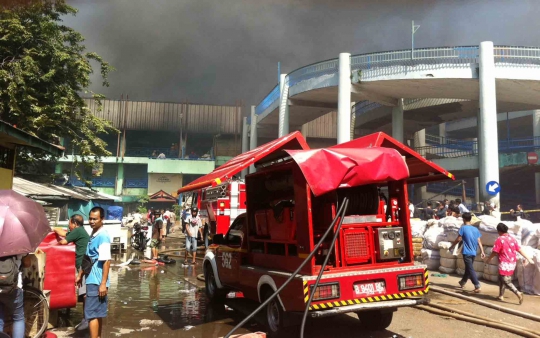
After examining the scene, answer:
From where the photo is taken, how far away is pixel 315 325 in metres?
6.20

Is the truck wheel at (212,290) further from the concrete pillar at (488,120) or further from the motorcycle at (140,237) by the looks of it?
the concrete pillar at (488,120)

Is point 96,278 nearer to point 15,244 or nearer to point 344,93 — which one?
point 15,244

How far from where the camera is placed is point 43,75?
18125 millimetres

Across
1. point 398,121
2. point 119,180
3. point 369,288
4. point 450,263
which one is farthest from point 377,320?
point 119,180

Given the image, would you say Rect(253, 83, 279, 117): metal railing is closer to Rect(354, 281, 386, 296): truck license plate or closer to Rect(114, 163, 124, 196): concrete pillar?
Rect(114, 163, 124, 196): concrete pillar

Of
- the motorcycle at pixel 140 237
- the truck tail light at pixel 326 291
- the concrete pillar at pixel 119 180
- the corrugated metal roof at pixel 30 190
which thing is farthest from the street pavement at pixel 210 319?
the concrete pillar at pixel 119 180

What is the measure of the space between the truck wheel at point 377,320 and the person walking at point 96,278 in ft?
12.0

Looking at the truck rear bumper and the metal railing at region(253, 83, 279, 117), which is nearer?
the truck rear bumper

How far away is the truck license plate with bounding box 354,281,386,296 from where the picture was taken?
16.8ft

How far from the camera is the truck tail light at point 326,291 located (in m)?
4.88

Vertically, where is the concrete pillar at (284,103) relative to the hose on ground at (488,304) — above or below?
above

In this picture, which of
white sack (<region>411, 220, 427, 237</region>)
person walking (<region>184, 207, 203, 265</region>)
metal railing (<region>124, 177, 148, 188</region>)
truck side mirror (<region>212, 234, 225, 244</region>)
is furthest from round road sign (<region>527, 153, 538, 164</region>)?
metal railing (<region>124, 177, 148, 188</region>)

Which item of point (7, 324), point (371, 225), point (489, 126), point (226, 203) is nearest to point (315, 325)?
point (371, 225)

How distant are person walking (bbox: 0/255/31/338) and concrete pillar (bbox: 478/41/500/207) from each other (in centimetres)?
1879
